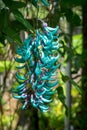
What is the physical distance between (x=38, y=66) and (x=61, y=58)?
1.83 metres

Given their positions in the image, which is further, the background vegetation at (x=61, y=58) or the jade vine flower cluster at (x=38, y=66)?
the background vegetation at (x=61, y=58)

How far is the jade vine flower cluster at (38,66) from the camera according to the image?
1.51 meters

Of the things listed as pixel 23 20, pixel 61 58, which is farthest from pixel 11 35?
pixel 61 58

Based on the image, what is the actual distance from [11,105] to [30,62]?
1.96 m

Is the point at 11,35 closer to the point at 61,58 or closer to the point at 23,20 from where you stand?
the point at 23,20

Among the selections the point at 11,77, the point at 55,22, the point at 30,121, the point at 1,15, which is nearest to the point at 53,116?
the point at 30,121

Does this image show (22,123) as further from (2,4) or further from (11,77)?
(2,4)

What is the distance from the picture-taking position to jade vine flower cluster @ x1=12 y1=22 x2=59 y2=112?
4.95 feet

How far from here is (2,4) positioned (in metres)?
1.66

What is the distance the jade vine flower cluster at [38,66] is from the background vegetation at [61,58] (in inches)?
2.1

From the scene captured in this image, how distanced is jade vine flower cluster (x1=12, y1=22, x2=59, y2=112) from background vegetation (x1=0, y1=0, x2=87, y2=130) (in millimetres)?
54

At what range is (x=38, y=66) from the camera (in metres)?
1.52

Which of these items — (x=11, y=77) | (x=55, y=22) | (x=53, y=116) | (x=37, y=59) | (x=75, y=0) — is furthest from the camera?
(x=53, y=116)

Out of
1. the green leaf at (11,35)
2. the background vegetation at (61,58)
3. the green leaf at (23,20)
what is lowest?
the background vegetation at (61,58)
